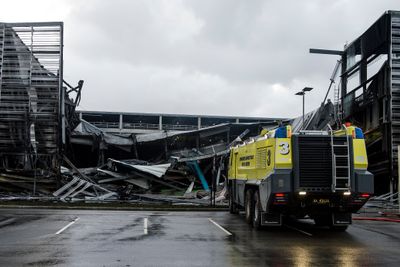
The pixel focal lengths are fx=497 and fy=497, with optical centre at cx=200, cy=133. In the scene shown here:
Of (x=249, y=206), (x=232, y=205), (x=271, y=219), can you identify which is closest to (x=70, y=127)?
(x=232, y=205)

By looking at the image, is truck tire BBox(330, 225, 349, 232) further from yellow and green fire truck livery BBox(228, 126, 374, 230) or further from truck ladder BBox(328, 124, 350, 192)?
truck ladder BBox(328, 124, 350, 192)

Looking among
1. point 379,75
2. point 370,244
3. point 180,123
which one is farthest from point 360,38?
point 180,123

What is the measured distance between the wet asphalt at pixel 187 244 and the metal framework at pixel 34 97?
16719mm

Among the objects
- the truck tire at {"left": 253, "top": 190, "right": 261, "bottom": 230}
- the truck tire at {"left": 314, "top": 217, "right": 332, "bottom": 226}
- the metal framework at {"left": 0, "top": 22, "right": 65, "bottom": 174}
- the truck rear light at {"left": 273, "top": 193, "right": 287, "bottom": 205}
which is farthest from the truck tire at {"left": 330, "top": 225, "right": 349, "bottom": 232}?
the metal framework at {"left": 0, "top": 22, "right": 65, "bottom": 174}

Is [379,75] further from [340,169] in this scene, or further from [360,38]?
[340,169]

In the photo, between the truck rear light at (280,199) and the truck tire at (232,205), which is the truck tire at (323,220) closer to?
the truck rear light at (280,199)

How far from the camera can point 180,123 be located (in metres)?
71.3

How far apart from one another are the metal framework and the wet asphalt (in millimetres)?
16719

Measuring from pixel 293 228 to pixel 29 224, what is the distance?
8300 mm

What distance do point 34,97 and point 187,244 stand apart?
80.0 feet

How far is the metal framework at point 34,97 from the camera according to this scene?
107 ft

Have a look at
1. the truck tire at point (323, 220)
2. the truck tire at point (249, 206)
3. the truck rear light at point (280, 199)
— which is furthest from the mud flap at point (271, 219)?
the truck tire at point (323, 220)

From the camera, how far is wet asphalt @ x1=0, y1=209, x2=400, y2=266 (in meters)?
9.34

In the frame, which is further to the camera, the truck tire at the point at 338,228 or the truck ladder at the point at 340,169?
the truck tire at the point at 338,228
